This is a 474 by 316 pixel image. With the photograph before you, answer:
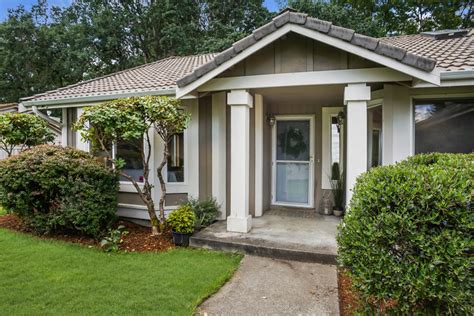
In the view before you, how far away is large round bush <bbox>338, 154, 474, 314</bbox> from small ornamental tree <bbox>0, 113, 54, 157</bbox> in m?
8.21

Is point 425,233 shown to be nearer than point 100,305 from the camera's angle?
Yes

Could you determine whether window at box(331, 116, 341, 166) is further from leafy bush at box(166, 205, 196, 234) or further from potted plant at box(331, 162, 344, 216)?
leafy bush at box(166, 205, 196, 234)

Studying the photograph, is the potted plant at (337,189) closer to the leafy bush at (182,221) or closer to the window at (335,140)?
the window at (335,140)

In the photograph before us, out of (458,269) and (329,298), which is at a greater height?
(458,269)

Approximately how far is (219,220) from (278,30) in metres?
3.84

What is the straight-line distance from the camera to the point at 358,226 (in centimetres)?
267

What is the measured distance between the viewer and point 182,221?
17.4ft

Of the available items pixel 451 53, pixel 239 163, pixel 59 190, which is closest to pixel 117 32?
pixel 59 190

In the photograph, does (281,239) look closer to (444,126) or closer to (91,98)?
(444,126)

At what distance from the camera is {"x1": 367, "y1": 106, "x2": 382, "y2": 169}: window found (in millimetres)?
5672

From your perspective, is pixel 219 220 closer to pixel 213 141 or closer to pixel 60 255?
pixel 213 141

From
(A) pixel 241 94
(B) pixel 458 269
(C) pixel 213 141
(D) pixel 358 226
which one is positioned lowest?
(B) pixel 458 269

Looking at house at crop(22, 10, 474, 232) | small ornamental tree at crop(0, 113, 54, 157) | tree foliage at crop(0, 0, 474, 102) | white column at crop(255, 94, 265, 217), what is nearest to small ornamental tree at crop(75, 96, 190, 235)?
house at crop(22, 10, 474, 232)

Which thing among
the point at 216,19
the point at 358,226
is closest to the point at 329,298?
the point at 358,226
